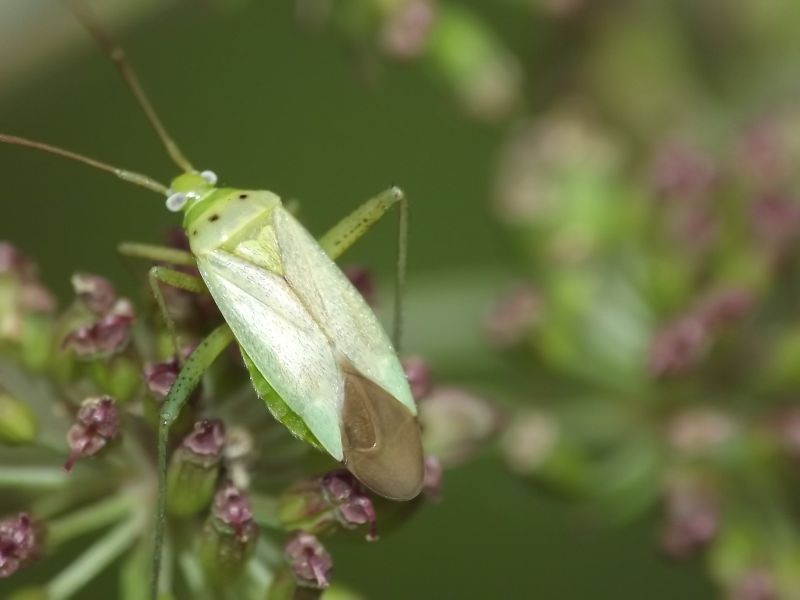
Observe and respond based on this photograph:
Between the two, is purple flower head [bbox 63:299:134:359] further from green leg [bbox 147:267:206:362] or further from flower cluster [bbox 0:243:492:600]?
green leg [bbox 147:267:206:362]

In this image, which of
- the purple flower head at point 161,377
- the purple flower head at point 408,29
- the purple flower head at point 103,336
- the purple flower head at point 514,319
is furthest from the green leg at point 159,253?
the purple flower head at point 514,319

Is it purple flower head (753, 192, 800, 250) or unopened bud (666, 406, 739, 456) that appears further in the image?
purple flower head (753, 192, 800, 250)

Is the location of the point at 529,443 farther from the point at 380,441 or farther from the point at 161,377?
the point at 161,377

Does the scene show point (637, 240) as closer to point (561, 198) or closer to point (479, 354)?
point (561, 198)

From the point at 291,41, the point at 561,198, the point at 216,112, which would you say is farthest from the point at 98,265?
the point at 561,198

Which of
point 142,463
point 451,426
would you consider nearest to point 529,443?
point 451,426

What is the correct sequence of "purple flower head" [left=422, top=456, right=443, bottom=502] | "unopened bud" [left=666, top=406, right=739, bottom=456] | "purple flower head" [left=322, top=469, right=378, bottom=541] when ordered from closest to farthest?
1. "purple flower head" [left=322, top=469, right=378, bottom=541]
2. "purple flower head" [left=422, top=456, right=443, bottom=502]
3. "unopened bud" [left=666, top=406, right=739, bottom=456]

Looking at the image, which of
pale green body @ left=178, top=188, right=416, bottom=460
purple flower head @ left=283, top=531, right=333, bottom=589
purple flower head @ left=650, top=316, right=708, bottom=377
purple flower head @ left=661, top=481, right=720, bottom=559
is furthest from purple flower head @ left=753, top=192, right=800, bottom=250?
purple flower head @ left=283, top=531, right=333, bottom=589
